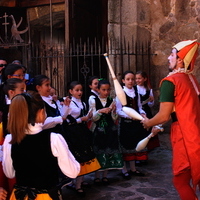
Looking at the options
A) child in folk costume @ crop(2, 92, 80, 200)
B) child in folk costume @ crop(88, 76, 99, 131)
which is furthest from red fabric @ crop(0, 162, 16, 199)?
child in folk costume @ crop(88, 76, 99, 131)

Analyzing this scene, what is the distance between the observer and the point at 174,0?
20.2 feet

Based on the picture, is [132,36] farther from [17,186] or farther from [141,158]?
[17,186]

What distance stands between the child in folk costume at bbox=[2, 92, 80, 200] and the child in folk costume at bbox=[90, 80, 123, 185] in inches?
77.7

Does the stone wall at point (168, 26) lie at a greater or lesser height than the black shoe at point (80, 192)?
greater

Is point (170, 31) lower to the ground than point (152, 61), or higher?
higher

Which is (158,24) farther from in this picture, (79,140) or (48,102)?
(48,102)

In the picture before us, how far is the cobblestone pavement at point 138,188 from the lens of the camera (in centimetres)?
383

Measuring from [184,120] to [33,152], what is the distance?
1.31 metres

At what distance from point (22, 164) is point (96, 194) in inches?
72.3

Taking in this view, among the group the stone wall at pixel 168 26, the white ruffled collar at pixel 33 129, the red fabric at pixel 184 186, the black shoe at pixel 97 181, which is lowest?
the black shoe at pixel 97 181

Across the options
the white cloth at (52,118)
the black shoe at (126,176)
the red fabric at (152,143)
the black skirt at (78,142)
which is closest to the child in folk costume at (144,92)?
the red fabric at (152,143)

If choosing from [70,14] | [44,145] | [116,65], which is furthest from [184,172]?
[70,14]

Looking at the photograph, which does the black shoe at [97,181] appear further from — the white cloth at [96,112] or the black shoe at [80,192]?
the white cloth at [96,112]

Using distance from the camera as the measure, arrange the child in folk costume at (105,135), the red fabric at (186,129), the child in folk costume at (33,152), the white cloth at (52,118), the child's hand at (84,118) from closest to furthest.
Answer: the child in folk costume at (33,152) < the red fabric at (186,129) < the white cloth at (52,118) < the child's hand at (84,118) < the child in folk costume at (105,135)
